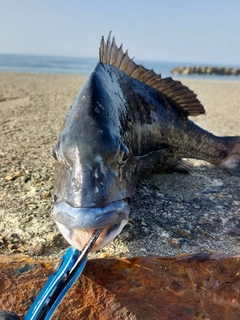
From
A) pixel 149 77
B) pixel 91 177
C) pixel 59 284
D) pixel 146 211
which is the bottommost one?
pixel 146 211

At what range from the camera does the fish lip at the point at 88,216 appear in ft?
4.88

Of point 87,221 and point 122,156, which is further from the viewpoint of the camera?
point 122,156

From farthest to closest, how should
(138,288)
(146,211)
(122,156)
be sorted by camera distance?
(146,211), (122,156), (138,288)

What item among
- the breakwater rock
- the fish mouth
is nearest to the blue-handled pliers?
the fish mouth

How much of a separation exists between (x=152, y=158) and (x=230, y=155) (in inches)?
45.7

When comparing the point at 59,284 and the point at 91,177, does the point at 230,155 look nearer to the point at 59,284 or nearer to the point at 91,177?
the point at 91,177

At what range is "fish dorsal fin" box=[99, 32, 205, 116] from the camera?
3059 mm

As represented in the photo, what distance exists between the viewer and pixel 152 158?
113 inches

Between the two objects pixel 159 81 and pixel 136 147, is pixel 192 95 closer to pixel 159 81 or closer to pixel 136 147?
pixel 159 81

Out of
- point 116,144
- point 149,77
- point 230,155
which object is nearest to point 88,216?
point 116,144

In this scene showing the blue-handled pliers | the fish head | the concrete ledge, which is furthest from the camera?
the concrete ledge

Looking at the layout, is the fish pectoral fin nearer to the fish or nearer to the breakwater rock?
the fish

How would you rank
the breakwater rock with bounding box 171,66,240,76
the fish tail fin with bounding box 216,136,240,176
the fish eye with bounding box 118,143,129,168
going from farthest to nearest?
the breakwater rock with bounding box 171,66,240,76 → the fish tail fin with bounding box 216,136,240,176 → the fish eye with bounding box 118,143,129,168

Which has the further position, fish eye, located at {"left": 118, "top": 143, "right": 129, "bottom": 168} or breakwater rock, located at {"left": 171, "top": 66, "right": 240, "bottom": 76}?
breakwater rock, located at {"left": 171, "top": 66, "right": 240, "bottom": 76}
